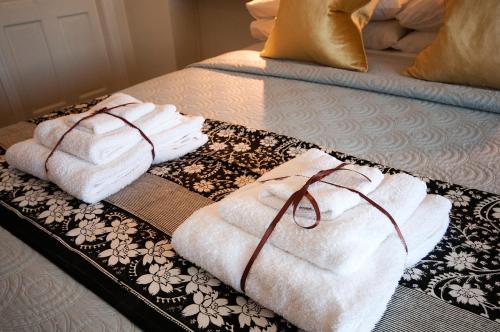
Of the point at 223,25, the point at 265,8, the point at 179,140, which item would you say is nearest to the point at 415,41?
the point at 265,8

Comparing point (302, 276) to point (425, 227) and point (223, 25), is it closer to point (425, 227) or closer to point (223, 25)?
point (425, 227)

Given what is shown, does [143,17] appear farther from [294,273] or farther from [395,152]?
[294,273]

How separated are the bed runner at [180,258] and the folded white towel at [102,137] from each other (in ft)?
0.29

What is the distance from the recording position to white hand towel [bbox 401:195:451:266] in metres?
0.59

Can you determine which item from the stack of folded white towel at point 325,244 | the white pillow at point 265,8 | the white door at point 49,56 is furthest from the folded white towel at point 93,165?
the white door at point 49,56

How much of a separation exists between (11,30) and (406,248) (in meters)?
2.62

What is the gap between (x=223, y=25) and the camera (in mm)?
2734

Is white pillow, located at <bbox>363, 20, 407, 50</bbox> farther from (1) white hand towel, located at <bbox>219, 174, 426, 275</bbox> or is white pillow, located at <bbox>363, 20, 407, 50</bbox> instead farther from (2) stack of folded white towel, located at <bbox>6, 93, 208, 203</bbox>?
(1) white hand towel, located at <bbox>219, 174, 426, 275</bbox>

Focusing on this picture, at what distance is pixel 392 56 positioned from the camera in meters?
1.62

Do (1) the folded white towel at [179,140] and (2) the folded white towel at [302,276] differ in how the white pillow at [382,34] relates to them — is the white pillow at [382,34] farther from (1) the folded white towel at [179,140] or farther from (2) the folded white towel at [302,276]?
(2) the folded white towel at [302,276]

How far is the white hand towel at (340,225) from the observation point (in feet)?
1.64

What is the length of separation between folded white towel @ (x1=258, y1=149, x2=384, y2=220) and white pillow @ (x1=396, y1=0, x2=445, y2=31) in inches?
44.5

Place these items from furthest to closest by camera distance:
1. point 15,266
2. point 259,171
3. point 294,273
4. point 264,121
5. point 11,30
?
point 11,30, point 264,121, point 259,171, point 15,266, point 294,273

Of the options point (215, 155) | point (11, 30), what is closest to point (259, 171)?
point (215, 155)
